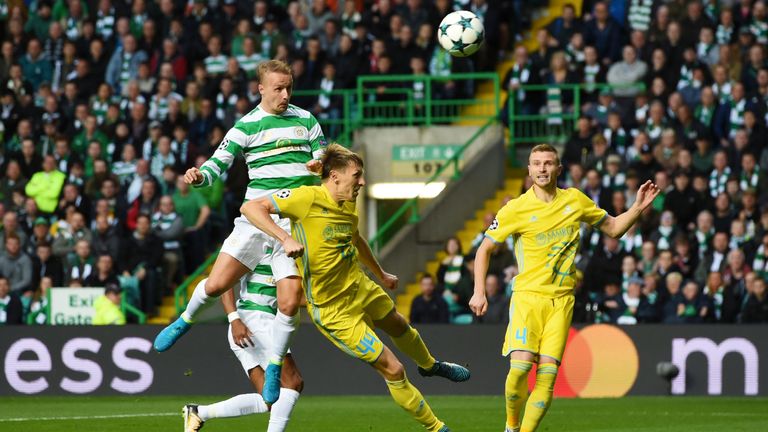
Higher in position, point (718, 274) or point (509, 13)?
point (509, 13)

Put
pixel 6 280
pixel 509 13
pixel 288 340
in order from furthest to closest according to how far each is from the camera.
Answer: pixel 509 13 → pixel 6 280 → pixel 288 340

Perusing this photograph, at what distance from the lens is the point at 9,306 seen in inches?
788

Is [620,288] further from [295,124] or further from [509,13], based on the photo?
[295,124]

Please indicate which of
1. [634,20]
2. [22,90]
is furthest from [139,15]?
[634,20]

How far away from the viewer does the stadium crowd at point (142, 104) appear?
20.9 meters

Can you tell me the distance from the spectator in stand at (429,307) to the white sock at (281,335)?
353 inches

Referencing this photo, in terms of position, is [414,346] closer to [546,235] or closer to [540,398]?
[540,398]

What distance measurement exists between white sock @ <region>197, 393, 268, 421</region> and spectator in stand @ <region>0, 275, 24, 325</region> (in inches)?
389

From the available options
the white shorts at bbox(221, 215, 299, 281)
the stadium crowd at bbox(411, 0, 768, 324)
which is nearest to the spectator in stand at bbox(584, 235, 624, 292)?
the stadium crowd at bbox(411, 0, 768, 324)

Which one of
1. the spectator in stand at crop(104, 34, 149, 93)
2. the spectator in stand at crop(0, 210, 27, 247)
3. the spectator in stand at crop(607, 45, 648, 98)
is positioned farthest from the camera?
the spectator in stand at crop(104, 34, 149, 93)

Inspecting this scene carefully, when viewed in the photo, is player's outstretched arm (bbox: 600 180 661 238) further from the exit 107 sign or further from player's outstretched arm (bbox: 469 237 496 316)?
the exit 107 sign

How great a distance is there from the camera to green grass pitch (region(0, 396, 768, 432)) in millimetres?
13281

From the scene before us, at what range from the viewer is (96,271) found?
67.1 ft

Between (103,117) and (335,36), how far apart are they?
3658 millimetres
